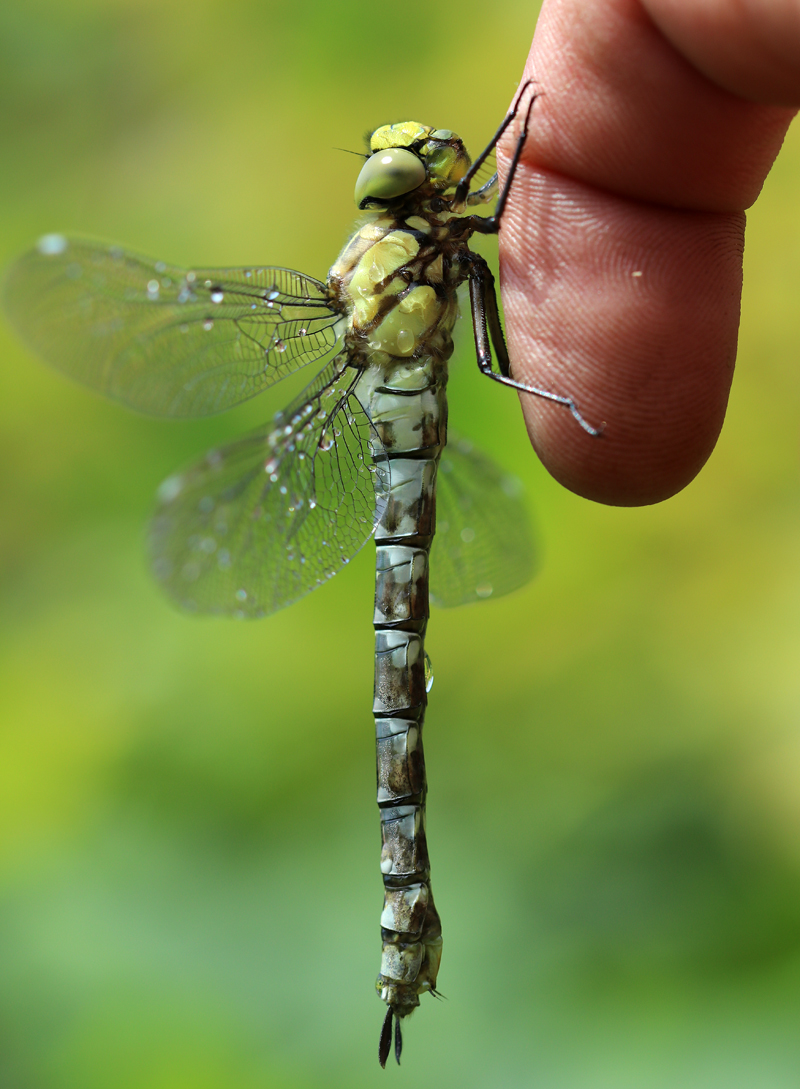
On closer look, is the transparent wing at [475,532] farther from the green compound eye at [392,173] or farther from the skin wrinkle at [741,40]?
the skin wrinkle at [741,40]

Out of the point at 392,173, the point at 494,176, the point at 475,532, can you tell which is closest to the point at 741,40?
the point at 494,176

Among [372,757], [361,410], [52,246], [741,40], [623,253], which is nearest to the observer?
Result: [741,40]

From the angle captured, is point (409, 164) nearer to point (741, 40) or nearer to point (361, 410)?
point (361, 410)

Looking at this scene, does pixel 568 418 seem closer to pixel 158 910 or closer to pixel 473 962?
pixel 473 962

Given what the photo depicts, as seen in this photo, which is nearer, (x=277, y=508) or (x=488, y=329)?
(x=488, y=329)

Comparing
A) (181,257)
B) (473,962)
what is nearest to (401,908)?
(473,962)

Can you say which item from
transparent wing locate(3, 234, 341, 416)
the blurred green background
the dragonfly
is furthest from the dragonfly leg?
the blurred green background

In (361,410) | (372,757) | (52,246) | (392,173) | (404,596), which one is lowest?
(404,596)
